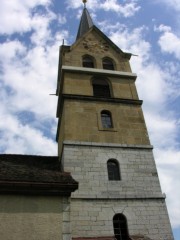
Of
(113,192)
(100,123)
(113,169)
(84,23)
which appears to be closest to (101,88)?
(100,123)

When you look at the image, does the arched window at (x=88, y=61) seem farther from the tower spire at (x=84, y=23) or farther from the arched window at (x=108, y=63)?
the tower spire at (x=84, y=23)

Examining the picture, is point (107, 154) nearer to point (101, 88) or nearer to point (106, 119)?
point (106, 119)

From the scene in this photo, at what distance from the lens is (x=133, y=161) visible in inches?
567

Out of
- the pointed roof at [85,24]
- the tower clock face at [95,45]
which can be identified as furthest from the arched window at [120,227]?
the pointed roof at [85,24]

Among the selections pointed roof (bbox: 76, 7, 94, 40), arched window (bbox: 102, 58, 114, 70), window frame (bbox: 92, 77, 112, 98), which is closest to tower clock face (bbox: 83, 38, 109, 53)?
arched window (bbox: 102, 58, 114, 70)

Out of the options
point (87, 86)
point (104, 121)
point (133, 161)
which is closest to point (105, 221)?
point (133, 161)

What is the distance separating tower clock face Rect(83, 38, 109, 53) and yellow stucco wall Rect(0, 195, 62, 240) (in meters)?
12.2

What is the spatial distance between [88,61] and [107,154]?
25.1 ft

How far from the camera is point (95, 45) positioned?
21.1 meters

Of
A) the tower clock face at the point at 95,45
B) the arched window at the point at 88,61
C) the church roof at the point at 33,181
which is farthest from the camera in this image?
the tower clock face at the point at 95,45

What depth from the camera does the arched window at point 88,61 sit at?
63.9 feet

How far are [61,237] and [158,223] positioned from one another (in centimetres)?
438

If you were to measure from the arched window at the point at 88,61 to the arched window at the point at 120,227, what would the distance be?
1015 cm

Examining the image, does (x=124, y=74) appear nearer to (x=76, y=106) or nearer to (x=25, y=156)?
(x=76, y=106)
